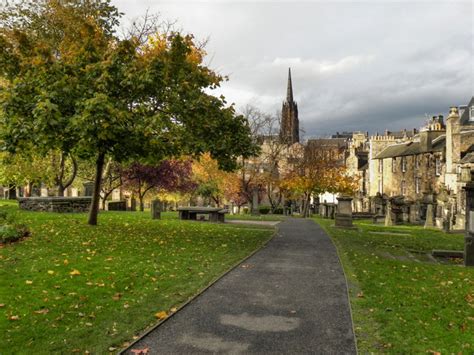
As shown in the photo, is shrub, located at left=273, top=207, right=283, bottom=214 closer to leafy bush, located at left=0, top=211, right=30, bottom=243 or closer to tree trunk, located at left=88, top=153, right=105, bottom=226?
tree trunk, located at left=88, top=153, right=105, bottom=226

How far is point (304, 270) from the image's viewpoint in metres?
11.0

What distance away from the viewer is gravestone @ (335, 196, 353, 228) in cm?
2392

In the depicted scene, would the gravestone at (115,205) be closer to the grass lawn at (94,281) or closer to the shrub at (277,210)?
the grass lawn at (94,281)

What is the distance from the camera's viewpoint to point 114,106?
1387 centimetres

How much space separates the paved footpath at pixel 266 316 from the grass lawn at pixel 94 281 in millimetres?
551

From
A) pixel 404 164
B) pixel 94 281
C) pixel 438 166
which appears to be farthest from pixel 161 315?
pixel 404 164

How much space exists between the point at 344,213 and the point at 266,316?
1796 cm

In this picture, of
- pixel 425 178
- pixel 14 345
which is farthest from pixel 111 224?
pixel 425 178

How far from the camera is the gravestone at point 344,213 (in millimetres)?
23922

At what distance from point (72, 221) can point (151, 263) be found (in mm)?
9160

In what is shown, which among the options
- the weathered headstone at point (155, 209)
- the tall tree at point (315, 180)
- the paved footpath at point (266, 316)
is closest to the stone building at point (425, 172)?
the tall tree at point (315, 180)

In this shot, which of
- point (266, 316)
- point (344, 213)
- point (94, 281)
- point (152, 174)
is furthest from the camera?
point (152, 174)

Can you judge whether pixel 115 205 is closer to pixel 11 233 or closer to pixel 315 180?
pixel 315 180

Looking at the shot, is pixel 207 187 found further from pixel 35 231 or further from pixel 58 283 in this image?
pixel 58 283
